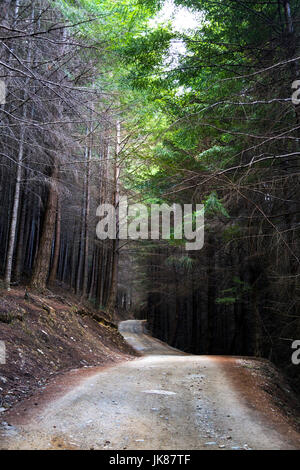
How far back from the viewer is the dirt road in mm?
3672

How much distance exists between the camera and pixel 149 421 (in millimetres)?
4438

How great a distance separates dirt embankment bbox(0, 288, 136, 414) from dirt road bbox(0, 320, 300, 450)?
0.90 metres

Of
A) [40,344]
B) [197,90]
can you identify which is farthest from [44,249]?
[197,90]

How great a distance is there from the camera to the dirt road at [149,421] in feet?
12.0

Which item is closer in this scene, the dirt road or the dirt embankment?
the dirt road

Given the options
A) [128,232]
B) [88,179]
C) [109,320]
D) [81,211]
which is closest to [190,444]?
[109,320]

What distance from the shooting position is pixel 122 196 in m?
16.2

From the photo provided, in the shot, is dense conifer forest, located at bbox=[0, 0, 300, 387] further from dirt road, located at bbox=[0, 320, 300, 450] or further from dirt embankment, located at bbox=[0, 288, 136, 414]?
dirt road, located at bbox=[0, 320, 300, 450]

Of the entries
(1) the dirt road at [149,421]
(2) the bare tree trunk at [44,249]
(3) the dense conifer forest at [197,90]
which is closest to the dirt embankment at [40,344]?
(2) the bare tree trunk at [44,249]

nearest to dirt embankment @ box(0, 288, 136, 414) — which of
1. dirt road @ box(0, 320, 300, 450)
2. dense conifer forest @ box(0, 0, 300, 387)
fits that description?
dirt road @ box(0, 320, 300, 450)

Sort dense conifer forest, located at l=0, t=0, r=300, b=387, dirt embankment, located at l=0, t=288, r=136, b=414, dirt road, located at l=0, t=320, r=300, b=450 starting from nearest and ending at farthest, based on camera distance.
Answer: dirt road, located at l=0, t=320, r=300, b=450, dense conifer forest, located at l=0, t=0, r=300, b=387, dirt embankment, located at l=0, t=288, r=136, b=414

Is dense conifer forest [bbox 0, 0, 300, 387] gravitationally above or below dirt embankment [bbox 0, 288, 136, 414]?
above

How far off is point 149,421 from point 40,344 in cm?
457

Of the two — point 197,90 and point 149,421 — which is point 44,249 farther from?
point 149,421
